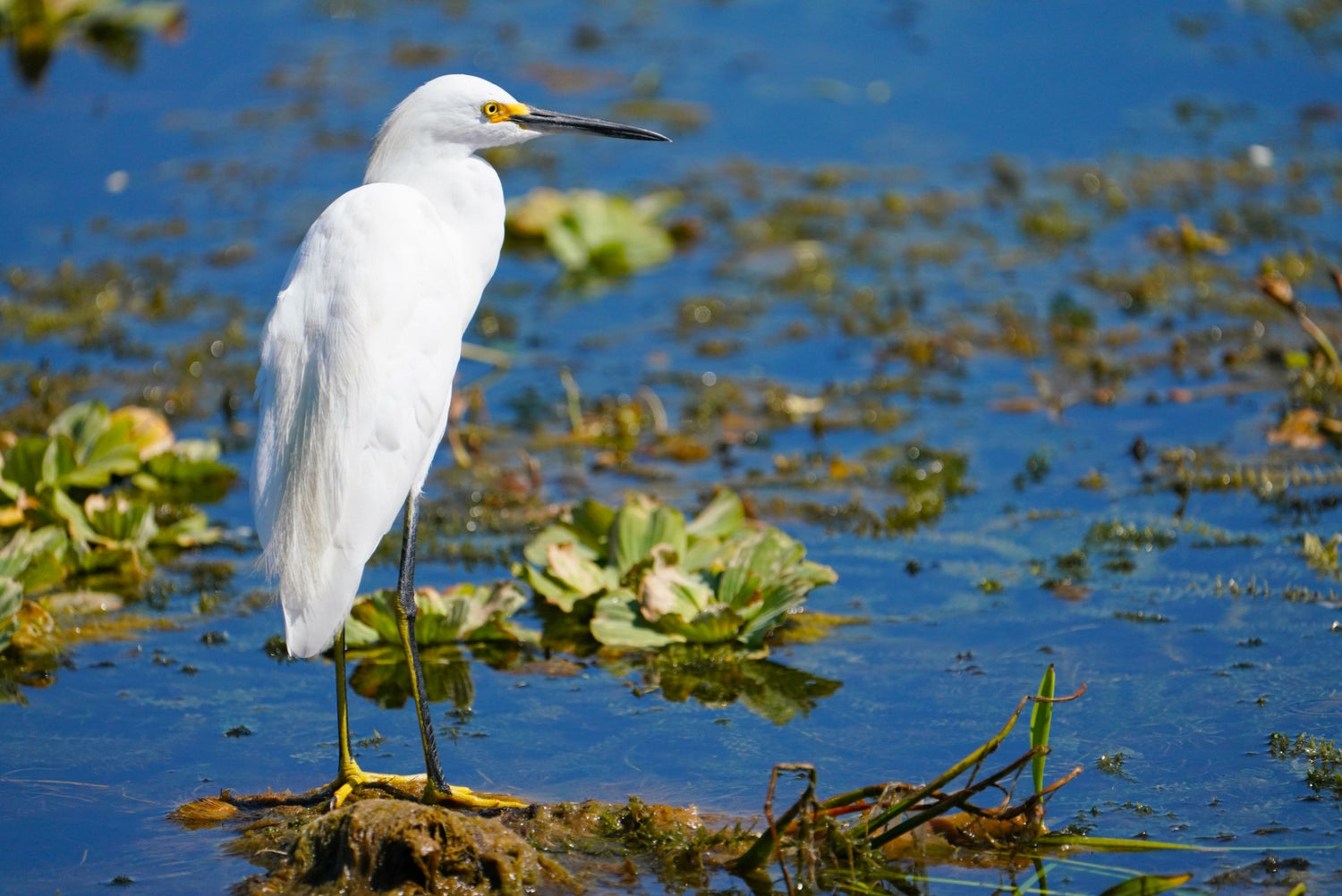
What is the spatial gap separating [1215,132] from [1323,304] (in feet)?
8.50

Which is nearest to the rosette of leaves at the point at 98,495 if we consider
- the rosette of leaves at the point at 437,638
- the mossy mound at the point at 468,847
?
the rosette of leaves at the point at 437,638

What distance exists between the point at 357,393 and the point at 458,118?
92cm

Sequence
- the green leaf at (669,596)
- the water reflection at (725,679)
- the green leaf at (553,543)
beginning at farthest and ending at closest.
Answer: the green leaf at (553,543), the green leaf at (669,596), the water reflection at (725,679)

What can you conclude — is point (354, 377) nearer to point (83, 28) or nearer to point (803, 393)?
point (803, 393)

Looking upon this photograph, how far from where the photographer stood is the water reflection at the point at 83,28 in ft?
36.0

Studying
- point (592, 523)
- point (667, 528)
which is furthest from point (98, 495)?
point (667, 528)

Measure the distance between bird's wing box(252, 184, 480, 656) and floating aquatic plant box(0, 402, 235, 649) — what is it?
62.1 inches

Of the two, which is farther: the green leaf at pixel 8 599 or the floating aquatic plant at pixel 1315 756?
the green leaf at pixel 8 599

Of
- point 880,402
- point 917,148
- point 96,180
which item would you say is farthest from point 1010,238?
point 96,180

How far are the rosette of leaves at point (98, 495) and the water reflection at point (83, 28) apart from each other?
6.07 metres

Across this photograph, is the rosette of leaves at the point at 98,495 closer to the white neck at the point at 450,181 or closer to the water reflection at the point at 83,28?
the white neck at the point at 450,181

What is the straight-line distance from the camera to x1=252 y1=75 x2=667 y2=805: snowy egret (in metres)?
3.90

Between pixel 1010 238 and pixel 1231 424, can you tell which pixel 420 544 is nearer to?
pixel 1231 424

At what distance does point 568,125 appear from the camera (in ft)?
15.0
